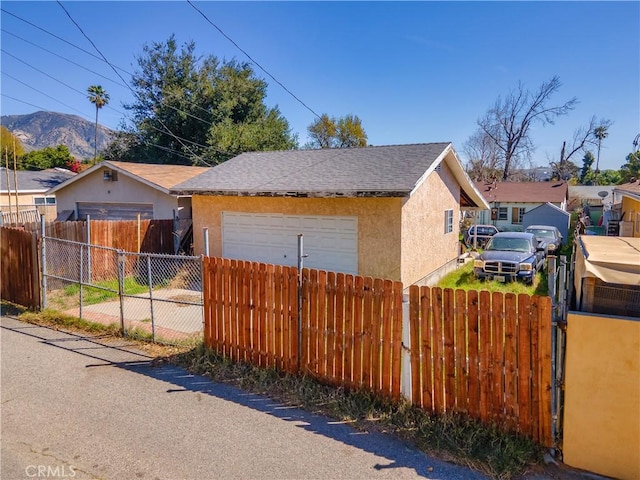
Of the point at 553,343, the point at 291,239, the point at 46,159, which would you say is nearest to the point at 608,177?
the point at 291,239

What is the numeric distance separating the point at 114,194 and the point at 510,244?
15.8 m

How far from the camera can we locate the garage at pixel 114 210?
54.3 ft

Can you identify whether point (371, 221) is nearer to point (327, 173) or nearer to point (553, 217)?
point (327, 173)

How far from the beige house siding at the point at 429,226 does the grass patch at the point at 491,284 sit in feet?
2.14

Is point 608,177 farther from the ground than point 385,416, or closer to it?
farther from the ground

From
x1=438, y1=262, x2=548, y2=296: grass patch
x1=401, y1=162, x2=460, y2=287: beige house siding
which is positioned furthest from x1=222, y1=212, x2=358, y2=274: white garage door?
x1=438, y1=262, x2=548, y2=296: grass patch

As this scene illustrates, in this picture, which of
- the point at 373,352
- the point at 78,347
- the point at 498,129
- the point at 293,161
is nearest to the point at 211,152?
the point at 293,161

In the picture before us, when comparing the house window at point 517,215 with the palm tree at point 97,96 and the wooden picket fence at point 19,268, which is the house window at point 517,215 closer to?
the wooden picket fence at point 19,268

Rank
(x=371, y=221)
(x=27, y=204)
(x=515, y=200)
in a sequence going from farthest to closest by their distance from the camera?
1. (x=515, y=200)
2. (x=27, y=204)
3. (x=371, y=221)

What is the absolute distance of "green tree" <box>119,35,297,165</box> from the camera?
3061cm

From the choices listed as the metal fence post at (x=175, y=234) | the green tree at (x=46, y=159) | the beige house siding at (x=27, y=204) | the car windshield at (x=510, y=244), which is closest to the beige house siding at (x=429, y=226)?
the car windshield at (x=510, y=244)

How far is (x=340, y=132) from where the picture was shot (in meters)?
45.7

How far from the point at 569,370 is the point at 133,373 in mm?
5651

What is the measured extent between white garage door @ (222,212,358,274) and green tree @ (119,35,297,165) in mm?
17550
